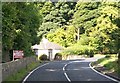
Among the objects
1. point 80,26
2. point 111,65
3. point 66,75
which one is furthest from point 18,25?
point 80,26

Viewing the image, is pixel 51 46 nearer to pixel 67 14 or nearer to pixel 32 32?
pixel 67 14

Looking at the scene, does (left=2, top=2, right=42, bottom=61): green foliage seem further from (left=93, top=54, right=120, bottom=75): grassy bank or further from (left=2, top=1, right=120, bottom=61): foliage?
(left=2, top=1, right=120, bottom=61): foliage

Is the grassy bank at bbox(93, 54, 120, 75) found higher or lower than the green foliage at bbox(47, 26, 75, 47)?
lower

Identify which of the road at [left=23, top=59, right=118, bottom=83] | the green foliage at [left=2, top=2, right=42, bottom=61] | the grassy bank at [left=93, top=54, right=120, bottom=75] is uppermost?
the green foliage at [left=2, top=2, right=42, bottom=61]

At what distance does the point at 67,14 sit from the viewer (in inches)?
4407

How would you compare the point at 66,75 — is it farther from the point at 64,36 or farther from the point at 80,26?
the point at 80,26

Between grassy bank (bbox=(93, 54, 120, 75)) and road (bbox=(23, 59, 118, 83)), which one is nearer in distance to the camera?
road (bbox=(23, 59, 118, 83))

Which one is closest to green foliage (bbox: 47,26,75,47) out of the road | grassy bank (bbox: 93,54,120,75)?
grassy bank (bbox: 93,54,120,75)

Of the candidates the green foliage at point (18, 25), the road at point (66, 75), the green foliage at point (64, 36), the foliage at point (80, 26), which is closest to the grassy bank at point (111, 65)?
the road at point (66, 75)

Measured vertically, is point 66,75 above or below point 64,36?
below

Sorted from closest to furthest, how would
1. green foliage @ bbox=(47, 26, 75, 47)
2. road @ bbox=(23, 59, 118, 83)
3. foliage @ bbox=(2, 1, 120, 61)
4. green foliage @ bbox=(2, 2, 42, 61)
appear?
green foliage @ bbox=(2, 2, 42, 61) → road @ bbox=(23, 59, 118, 83) → foliage @ bbox=(2, 1, 120, 61) → green foliage @ bbox=(47, 26, 75, 47)

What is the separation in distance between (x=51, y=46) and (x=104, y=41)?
42.6 ft

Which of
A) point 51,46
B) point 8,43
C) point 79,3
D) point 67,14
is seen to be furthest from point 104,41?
point 8,43

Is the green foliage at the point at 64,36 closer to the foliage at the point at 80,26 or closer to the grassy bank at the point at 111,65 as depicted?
the foliage at the point at 80,26
